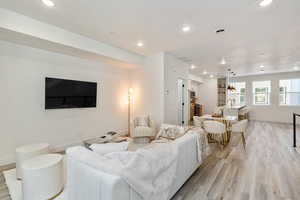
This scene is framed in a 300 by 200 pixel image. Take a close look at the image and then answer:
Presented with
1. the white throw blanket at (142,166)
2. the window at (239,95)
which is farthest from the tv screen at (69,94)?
the window at (239,95)

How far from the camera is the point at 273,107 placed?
314 inches

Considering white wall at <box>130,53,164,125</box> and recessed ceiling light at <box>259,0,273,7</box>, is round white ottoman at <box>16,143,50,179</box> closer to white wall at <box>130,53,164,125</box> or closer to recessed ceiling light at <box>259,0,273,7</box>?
white wall at <box>130,53,164,125</box>

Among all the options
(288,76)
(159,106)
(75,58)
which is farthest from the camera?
(288,76)

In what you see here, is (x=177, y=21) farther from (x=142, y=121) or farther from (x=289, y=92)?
(x=289, y=92)

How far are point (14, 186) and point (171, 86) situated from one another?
442cm

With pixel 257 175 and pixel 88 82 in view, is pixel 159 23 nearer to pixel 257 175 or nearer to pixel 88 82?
pixel 88 82

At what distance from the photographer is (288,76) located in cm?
760

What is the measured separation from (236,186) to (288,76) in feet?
28.1

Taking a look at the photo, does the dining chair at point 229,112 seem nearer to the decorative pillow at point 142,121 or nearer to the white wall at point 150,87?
the white wall at point 150,87

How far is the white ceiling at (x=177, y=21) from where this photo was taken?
2.31 m

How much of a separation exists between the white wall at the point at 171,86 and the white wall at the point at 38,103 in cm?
207

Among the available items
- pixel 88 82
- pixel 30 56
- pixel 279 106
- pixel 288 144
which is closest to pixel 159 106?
pixel 88 82

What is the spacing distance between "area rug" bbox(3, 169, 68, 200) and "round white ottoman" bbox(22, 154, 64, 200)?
11 cm

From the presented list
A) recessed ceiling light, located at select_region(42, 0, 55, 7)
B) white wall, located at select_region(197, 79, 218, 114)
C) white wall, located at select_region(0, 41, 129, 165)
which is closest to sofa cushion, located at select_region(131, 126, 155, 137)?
white wall, located at select_region(0, 41, 129, 165)
